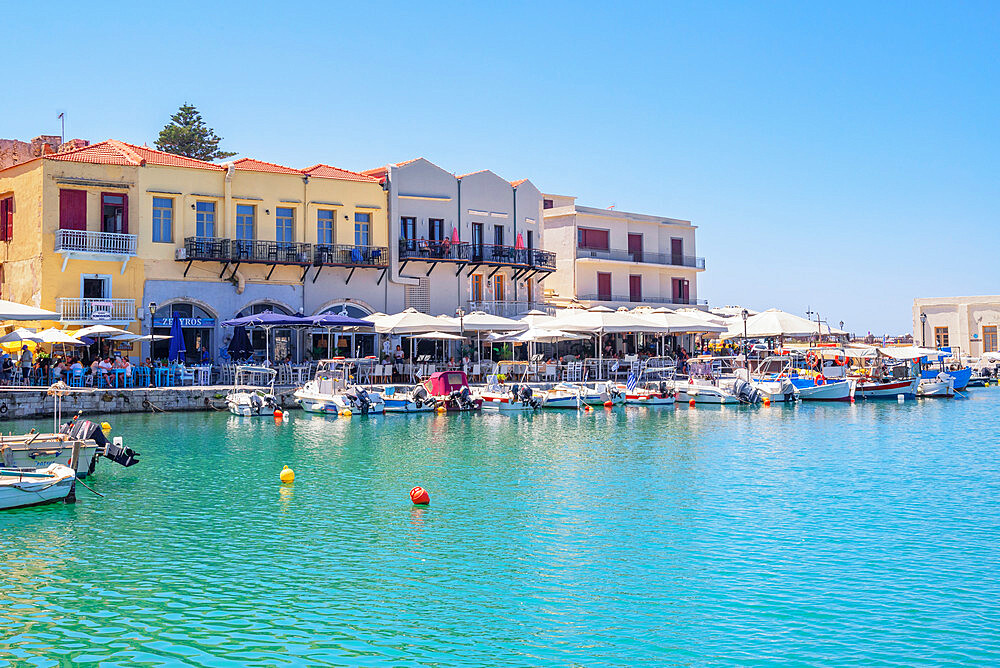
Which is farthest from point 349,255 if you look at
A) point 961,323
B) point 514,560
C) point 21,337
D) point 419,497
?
point 961,323

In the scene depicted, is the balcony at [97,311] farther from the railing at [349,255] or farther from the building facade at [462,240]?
the building facade at [462,240]

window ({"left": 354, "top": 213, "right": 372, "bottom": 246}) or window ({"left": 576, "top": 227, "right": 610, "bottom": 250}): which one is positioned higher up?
window ({"left": 576, "top": 227, "right": 610, "bottom": 250})

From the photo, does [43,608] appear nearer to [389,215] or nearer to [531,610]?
[531,610]

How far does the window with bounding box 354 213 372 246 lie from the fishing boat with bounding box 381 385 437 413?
10.9 meters

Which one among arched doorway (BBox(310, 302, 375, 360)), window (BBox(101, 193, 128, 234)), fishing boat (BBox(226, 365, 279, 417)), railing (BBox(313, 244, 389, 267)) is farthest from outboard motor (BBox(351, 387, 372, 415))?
window (BBox(101, 193, 128, 234))

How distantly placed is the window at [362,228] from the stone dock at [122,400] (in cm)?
982

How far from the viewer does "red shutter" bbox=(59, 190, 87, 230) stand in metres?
36.4

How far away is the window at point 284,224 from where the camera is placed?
40919 mm

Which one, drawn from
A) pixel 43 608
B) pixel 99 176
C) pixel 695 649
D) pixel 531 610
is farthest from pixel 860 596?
pixel 99 176

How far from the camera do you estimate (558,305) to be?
167 feet

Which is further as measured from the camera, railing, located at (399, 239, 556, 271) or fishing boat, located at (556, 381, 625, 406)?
railing, located at (399, 239, 556, 271)

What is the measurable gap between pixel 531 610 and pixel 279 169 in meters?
33.8

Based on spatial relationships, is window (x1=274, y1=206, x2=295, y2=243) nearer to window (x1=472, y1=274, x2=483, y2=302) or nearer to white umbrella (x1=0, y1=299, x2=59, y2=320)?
window (x1=472, y1=274, x2=483, y2=302)

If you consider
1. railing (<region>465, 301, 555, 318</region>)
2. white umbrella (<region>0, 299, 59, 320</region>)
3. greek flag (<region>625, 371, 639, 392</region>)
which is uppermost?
railing (<region>465, 301, 555, 318</region>)
